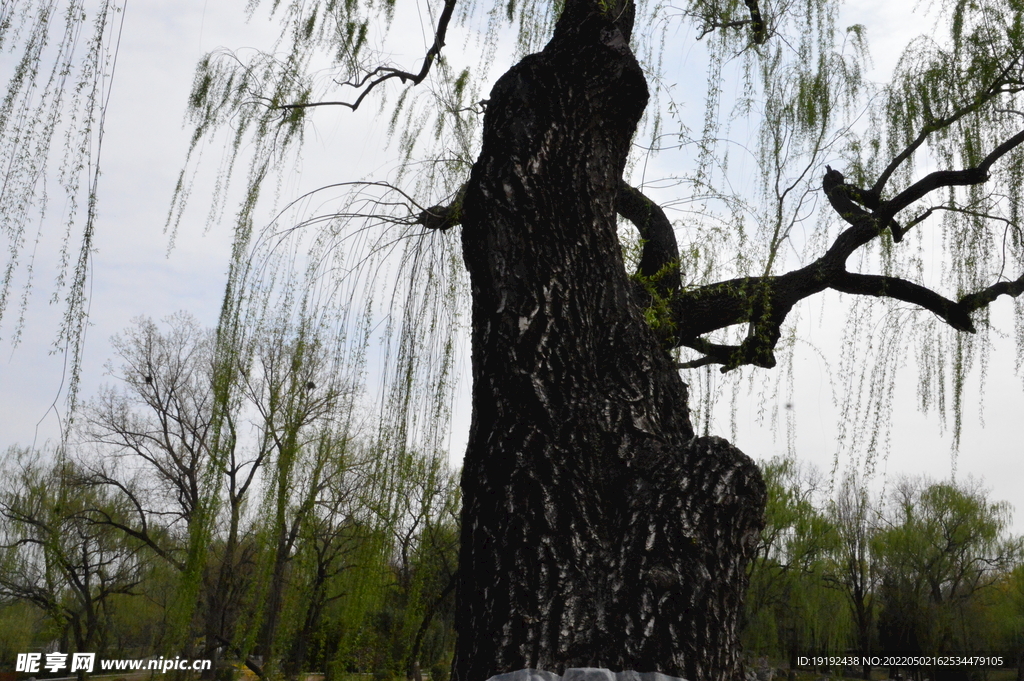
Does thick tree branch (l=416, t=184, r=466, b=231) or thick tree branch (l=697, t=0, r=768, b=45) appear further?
thick tree branch (l=697, t=0, r=768, b=45)

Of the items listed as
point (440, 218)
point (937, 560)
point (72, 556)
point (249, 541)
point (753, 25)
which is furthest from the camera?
point (937, 560)

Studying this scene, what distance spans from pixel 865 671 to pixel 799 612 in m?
4.29

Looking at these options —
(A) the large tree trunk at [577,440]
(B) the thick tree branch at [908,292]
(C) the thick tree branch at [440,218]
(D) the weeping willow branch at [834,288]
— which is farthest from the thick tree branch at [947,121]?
(C) the thick tree branch at [440,218]

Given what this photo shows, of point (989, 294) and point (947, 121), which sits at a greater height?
point (947, 121)

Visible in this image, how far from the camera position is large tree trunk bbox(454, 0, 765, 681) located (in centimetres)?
135

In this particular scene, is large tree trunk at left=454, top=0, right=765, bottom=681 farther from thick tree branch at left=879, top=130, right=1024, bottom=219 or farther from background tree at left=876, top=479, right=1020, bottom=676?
background tree at left=876, top=479, right=1020, bottom=676

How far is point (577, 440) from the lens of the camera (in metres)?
1.52

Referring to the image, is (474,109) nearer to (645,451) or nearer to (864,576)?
(645,451)

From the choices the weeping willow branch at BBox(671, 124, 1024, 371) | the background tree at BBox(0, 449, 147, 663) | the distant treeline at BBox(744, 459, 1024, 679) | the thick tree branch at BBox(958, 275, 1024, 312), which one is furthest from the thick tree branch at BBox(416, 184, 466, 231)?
the distant treeline at BBox(744, 459, 1024, 679)

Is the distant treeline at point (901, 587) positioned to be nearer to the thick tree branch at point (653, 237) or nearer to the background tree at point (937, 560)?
the background tree at point (937, 560)

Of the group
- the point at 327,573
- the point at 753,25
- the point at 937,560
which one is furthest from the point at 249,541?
the point at 937,560

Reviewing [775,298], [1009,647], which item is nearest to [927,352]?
[775,298]

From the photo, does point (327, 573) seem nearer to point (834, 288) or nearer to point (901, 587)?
point (834, 288)

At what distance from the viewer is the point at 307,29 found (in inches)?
86.6
